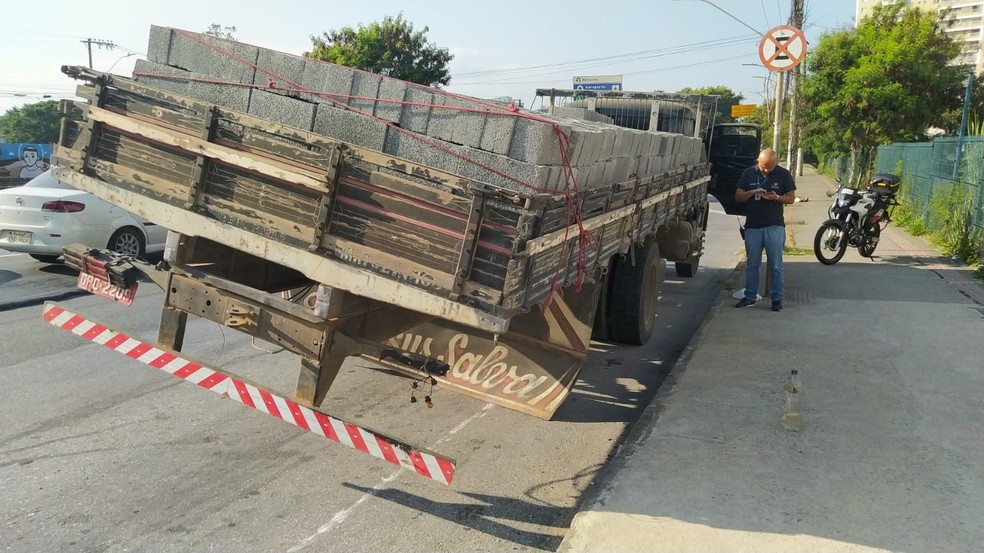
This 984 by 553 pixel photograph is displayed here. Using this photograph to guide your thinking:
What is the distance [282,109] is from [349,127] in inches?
16.5

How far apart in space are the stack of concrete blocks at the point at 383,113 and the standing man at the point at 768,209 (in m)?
4.24

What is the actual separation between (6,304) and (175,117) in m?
5.49

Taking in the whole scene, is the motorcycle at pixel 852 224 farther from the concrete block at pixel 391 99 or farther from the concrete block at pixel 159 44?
the concrete block at pixel 159 44

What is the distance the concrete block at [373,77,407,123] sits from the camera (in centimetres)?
380

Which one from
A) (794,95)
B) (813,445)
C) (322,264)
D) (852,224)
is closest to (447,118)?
(322,264)

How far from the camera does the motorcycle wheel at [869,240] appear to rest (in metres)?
11.5

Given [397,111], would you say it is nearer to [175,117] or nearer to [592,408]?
[175,117]

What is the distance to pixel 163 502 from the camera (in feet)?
13.5

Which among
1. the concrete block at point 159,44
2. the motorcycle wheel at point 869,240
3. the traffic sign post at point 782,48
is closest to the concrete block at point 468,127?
the concrete block at point 159,44

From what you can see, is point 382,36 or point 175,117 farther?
point 382,36

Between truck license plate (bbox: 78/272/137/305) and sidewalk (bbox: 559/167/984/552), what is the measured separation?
2.83 m

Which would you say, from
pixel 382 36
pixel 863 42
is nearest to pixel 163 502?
pixel 863 42

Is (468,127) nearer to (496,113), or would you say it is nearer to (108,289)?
(496,113)

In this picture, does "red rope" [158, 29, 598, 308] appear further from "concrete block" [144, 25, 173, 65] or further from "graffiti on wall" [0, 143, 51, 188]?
"graffiti on wall" [0, 143, 51, 188]
